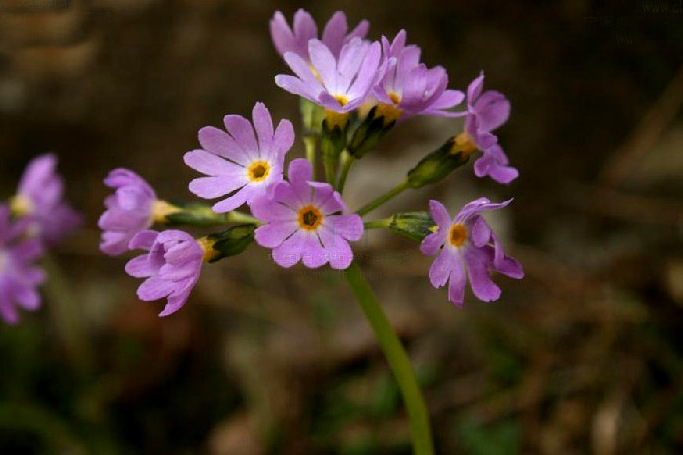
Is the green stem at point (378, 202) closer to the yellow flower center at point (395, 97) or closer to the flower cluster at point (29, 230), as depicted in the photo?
the yellow flower center at point (395, 97)

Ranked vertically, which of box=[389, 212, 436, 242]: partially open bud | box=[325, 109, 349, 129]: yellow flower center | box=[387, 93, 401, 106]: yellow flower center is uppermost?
box=[325, 109, 349, 129]: yellow flower center

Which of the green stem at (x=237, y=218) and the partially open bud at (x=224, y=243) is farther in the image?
the green stem at (x=237, y=218)

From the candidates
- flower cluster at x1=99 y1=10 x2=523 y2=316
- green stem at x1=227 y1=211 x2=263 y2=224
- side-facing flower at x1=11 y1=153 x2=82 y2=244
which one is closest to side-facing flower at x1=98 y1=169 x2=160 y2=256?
flower cluster at x1=99 y1=10 x2=523 y2=316

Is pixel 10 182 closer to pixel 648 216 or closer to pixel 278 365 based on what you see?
pixel 278 365

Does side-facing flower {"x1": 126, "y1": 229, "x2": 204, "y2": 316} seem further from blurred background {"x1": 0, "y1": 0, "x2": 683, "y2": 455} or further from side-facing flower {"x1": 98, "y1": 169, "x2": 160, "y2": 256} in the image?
blurred background {"x1": 0, "y1": 0, "x2": 683, "y2": 455}

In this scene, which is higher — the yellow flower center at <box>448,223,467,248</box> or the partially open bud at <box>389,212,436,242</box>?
the partially open bud at <box>389,212,436,242</box>

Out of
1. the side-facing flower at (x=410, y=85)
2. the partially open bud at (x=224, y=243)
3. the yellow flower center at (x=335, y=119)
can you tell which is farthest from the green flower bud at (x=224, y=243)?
the side-facing flower at (x=410, y=85)
